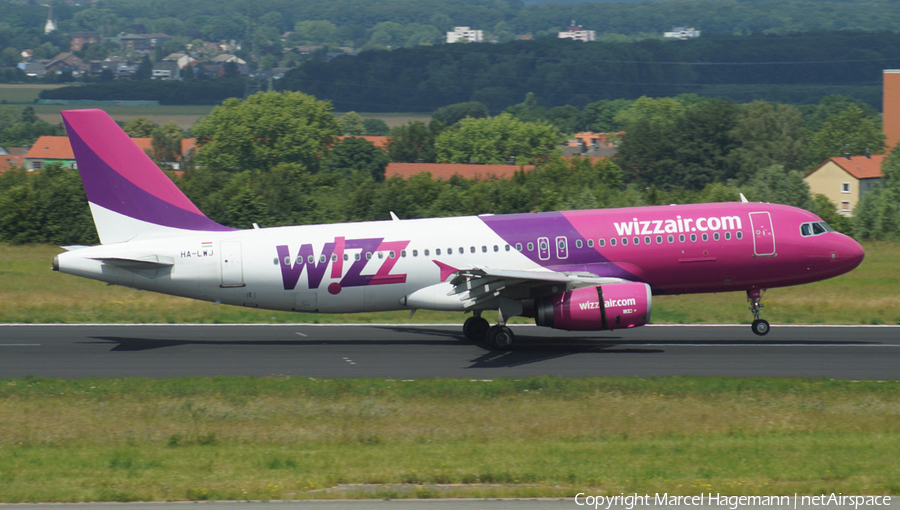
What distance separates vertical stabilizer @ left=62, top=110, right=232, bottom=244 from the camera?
31.9 m

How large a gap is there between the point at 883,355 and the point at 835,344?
2158 millimetres

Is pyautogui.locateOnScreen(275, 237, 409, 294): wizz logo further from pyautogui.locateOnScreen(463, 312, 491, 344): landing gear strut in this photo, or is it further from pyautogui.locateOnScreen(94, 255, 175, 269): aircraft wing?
pyautogui.locateOnScreen(94, 255, 175, 269): aircraft wing

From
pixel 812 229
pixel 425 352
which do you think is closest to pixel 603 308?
pixel 425 352

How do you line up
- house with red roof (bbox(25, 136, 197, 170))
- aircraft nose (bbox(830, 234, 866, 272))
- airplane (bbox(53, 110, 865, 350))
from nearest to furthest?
1. airplane (bbox(53, 110, 865, 350))
2. aircraft nose (bbox(830, 234, 866, 272))
3. house with red roof (bbox(25, 136, 197, 170))

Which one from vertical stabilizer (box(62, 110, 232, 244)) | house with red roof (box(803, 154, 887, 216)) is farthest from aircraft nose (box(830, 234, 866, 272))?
house with red roof (box(803, 154, 887, 216))

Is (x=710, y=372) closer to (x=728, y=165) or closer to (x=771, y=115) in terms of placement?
(x=728, y=165)

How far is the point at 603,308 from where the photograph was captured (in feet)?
96.5

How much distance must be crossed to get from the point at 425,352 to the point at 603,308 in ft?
19.3

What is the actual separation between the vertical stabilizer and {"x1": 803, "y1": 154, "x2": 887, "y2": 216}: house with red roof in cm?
11352

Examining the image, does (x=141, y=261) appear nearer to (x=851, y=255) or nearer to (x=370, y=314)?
(x=370, y=314)

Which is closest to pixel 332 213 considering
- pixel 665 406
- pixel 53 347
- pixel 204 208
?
pixel 204 208

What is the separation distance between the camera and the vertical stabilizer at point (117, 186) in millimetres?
31922

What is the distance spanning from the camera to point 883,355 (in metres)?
30.3

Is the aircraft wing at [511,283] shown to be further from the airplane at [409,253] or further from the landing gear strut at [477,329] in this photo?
the landing gear strut at [477,329]
